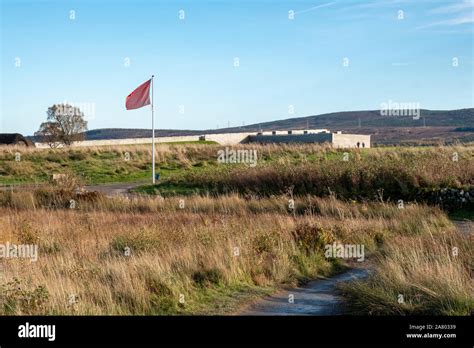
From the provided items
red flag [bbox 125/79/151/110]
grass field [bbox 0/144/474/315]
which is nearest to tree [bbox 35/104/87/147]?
red flag [bbox 125/79/151/110]

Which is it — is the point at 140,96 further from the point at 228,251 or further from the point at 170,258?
the point at 170,258

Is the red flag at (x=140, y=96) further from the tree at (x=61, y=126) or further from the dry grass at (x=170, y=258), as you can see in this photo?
the tree at (x=61, y=126)

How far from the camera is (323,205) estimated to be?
2039 centimetres

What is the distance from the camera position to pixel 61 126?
66625mm

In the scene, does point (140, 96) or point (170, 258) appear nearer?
point (170, 258)

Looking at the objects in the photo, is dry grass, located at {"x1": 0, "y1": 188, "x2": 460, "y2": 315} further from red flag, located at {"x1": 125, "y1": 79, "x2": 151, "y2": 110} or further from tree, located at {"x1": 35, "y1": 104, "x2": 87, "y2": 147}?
tree, located at {"x1": 35, "y1": 104, "x2": 87, "y2": 147}

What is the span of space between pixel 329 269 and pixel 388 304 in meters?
3.26

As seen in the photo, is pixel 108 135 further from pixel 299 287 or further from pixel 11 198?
pixel 299 287

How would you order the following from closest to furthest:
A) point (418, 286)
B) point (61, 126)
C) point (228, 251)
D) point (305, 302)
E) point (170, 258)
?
1. point (418, 286)
2. point (305, 302)
3. point (170, 258)
4. point (228, 251)
5. point (61, 126)

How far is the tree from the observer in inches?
2581

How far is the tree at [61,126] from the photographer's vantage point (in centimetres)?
6556

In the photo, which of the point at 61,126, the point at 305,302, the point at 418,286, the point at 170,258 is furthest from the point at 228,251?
the point at 61,126

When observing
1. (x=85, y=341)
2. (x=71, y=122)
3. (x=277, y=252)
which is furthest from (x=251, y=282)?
(x=71, y=122)

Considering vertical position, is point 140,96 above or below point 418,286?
above
